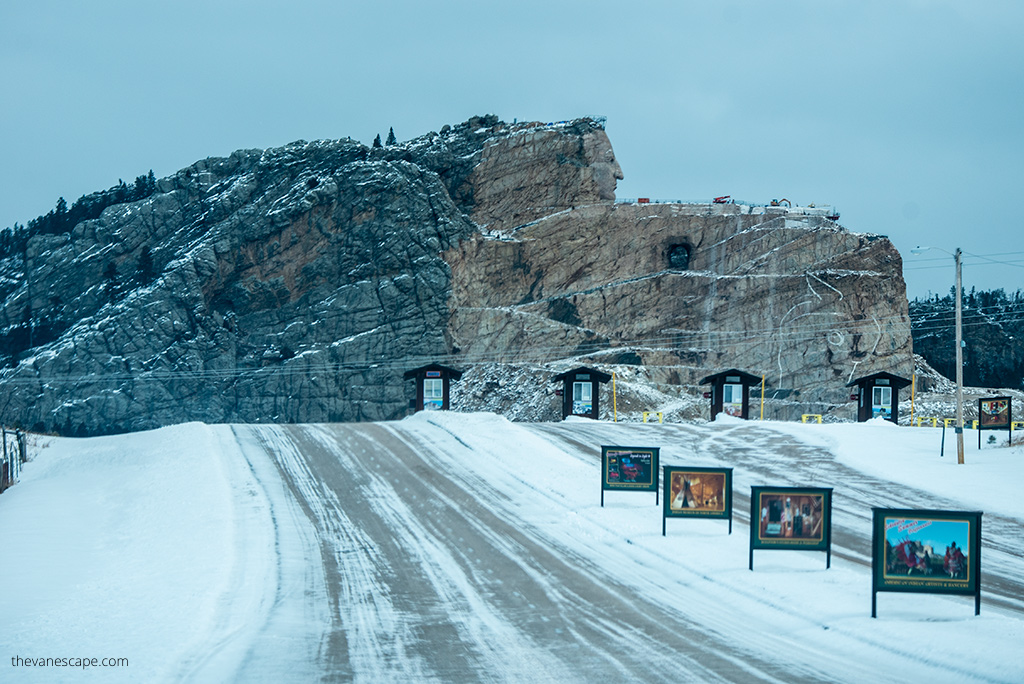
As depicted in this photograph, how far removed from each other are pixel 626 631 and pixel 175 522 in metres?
13.1

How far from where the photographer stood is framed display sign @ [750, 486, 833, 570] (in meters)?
16.4

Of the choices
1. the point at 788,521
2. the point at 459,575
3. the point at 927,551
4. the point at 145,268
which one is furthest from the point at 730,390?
the point at 145,268

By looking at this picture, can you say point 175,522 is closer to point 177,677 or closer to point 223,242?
point 177,677

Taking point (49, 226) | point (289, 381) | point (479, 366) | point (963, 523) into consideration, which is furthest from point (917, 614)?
point (49, 226)

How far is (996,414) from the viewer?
33906 millimetres

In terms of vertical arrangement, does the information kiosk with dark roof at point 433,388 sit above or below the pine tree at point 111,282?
below

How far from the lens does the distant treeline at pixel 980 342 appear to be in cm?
13388

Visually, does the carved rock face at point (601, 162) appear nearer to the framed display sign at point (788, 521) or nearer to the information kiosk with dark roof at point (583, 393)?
the information kiosk with dark roof at point (583, 393)

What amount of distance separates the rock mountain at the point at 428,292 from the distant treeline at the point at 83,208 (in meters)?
9.22
